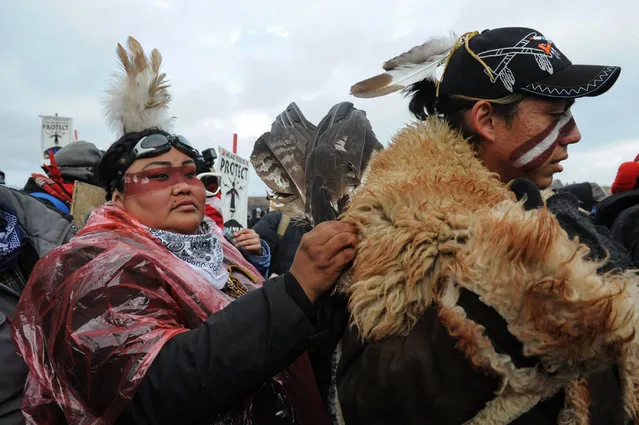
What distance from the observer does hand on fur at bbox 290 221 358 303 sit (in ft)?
4.09

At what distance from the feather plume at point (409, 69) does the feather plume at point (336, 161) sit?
0.36 feet

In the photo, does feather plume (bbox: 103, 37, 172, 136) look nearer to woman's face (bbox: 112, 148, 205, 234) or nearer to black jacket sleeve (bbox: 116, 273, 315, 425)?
woman's face (bbox: 112, 148, 205, 234)

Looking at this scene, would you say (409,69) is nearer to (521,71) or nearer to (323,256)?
(521,71)

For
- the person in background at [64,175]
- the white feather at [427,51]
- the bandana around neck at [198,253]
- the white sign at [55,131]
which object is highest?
the white sign at [55,131]

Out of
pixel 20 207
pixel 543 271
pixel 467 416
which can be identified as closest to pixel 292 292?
pixel 467 416

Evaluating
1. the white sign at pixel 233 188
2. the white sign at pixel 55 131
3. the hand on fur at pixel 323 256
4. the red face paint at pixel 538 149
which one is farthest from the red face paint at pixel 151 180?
the white sign at pixel 55 131

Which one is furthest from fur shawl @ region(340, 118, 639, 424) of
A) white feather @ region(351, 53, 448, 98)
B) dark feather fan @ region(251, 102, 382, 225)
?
white feather @ region(351, 53, 448, 98)

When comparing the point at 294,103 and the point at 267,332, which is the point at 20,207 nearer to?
the point at 294,103

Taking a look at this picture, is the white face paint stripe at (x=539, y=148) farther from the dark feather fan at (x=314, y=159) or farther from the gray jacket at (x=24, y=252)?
the gray jacket at (x=24, y=252)

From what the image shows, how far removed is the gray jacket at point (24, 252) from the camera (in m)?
1.87

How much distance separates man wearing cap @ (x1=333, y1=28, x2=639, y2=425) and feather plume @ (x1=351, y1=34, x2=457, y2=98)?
0.20 m

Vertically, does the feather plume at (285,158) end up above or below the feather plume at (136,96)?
below

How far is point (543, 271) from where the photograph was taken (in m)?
0.91

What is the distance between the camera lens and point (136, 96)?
2.41m
